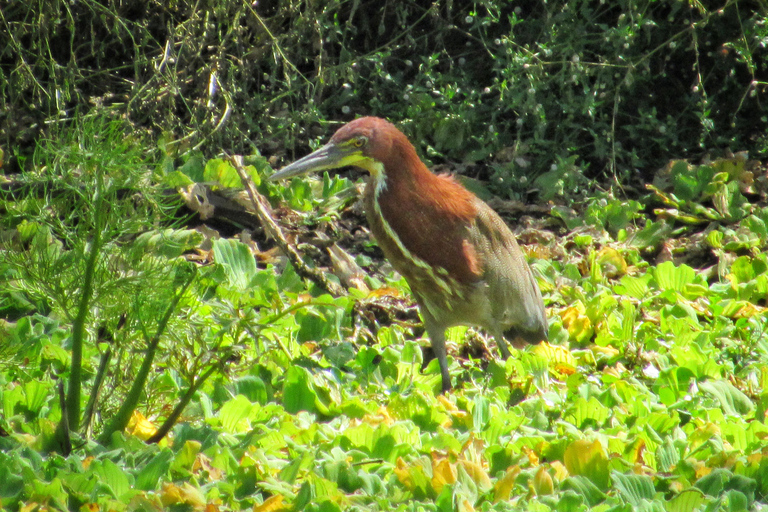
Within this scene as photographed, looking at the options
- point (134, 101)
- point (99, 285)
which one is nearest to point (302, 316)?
point (99, 285)

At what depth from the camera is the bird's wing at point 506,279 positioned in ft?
14.6

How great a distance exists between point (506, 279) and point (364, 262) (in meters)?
1.05

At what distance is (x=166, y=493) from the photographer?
284 cm

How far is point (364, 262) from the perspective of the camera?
526 centimetres

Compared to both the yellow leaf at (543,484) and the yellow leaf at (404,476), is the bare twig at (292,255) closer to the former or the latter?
the yellow leaf at (404,476)

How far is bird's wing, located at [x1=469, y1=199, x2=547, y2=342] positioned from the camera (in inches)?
175

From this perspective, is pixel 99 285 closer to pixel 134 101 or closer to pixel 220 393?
pixel 220 393

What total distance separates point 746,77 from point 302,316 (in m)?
3.72

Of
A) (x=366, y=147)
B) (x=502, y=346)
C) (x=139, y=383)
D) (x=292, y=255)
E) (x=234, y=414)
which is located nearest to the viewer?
(x=139, y=383)

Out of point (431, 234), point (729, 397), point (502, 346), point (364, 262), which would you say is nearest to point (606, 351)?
point (502, 346)

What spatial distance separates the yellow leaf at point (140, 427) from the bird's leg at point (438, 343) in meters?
1.41

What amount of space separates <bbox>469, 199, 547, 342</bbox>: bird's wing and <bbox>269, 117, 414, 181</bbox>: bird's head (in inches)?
21.1

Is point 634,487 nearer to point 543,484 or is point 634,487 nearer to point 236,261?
point 543,484

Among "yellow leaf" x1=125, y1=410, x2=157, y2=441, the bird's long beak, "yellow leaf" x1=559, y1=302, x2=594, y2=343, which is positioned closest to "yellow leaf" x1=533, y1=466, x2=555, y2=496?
"yellow leaf" x1=125, y1=410, x2=157, y2=441
